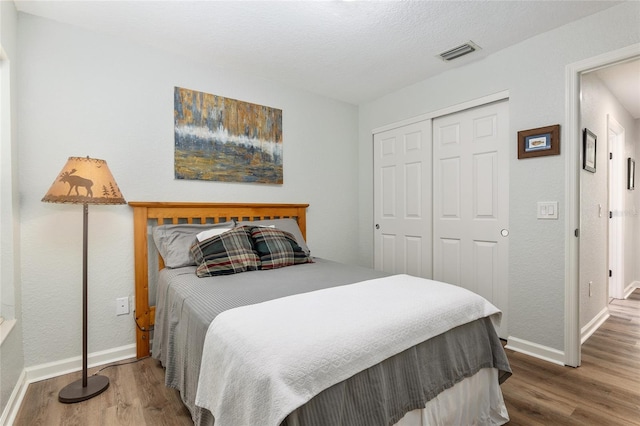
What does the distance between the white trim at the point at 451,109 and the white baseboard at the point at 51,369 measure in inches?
121

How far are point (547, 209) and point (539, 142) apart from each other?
49 cm

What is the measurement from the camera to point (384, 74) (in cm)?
287

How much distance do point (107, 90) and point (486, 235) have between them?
3.13m

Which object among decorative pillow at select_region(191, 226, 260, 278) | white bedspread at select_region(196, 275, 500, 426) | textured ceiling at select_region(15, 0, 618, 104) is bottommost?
white bedspread at select_region(196, 275, 500, 426)

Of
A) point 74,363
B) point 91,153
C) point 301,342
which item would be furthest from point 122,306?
point 301,342

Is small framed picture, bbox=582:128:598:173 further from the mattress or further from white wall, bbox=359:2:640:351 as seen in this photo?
the mattress

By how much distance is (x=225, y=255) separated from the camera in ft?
6.73

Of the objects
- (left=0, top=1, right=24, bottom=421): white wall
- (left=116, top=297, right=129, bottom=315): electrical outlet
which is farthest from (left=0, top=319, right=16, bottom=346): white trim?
(left=116, top=297, right=129, bottom=315): electrical outlet

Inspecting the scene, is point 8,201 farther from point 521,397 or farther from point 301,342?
point 521,397

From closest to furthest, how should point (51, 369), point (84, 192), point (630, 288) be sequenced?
point (84, 192) < point (51, 369) < point (630, 288)

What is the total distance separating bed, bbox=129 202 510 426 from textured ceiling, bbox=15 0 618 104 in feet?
5.31

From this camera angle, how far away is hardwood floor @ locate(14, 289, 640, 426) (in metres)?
1.57

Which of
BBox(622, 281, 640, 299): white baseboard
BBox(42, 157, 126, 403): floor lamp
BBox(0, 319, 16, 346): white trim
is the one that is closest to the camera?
BBox(0, 319, 16, 346): white trim

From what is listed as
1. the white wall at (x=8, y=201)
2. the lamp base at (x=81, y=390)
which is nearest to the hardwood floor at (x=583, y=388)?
the lamp base at (x=81, y=390)
